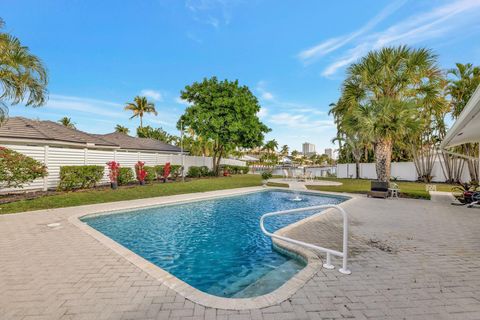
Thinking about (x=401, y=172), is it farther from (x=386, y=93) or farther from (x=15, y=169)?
(x=15, y=169)

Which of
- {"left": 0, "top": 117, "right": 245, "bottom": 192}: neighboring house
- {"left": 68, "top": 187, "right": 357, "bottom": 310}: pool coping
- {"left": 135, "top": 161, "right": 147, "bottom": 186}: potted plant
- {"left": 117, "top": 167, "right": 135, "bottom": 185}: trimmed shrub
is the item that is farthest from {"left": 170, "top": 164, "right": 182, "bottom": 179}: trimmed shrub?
{"left": 68, "top": 187, "right": 357, "bottom": 310}: pool coping

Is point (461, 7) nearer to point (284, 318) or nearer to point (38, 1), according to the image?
point (284, 318)

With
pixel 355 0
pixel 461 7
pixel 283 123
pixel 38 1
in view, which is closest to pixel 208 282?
pixel 355 0

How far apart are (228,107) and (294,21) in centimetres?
914

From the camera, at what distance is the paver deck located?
2.35m

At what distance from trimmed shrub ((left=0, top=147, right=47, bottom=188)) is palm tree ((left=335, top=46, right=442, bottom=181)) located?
52.3ft

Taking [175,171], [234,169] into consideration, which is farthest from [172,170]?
[234,169]

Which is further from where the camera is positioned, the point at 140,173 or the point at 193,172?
the point at 193,172

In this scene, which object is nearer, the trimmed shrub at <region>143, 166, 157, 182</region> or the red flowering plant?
the trimmed shrub at <region>143, 166, 157, 182</region>

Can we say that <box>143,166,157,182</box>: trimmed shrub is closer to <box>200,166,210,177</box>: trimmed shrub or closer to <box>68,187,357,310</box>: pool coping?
<box>200,166,210,177</box>: trimmed shrub

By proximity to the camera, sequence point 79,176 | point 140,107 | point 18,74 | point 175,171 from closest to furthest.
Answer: point 18,74 < point 79,176 < point 175,171 < point 140,107

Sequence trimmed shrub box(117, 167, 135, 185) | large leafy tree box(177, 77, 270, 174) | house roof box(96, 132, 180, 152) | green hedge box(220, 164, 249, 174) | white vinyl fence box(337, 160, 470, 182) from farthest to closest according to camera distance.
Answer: green hedge box(220, 164, 249, 174)
large leafy tree box(177, 77, 270, 174)
house roof box(96, 132, 180, 152)
white vinyl fence box(337, 160, 470, 182)
trimmed shrub box(117, 167, 135, 185)

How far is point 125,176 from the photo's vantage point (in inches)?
559

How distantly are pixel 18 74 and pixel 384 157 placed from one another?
1757 cm
